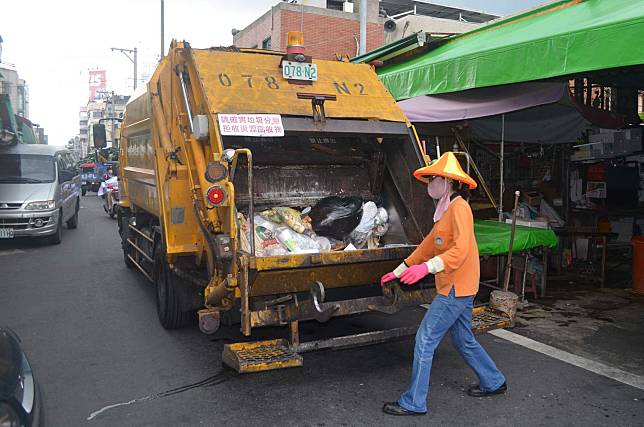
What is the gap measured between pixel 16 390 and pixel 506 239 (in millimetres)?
5100

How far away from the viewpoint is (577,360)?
15.6ft

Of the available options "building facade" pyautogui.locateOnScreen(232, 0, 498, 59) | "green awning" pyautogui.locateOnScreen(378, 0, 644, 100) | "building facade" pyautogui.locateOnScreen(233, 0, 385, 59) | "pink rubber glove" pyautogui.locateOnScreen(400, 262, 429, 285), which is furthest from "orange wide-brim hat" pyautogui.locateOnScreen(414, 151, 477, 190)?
"building facade" pyautogui.locateOnScreen(233, 0, 385, 59)

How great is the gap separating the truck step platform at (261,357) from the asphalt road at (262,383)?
1.08 ft

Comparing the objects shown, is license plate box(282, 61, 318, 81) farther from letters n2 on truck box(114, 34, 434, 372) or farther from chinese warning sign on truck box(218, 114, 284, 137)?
chinese warning sign on truck box(218, 114, 284, 137)

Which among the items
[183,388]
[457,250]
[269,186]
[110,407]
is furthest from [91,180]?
[457,250]

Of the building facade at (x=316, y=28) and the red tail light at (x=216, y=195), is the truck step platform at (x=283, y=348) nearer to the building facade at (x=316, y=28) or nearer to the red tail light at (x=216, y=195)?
the red tail light at (x=216, y=195)

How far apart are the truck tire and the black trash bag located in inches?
56.7

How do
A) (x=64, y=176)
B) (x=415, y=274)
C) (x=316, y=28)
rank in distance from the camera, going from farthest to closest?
(x=316, y=28) < (x=64, y=176) < (x=415, y=274)

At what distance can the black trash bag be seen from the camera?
4.86m

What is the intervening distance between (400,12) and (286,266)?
90.2 ft

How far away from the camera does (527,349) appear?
16.5ft

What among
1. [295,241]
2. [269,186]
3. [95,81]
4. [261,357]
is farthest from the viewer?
[95,81]

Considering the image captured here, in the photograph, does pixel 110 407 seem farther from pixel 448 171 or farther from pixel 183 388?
pixel 448 171

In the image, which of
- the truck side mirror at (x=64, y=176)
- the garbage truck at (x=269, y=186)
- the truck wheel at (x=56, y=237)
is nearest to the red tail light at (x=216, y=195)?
the garbage truck at (x=269, y=186)
